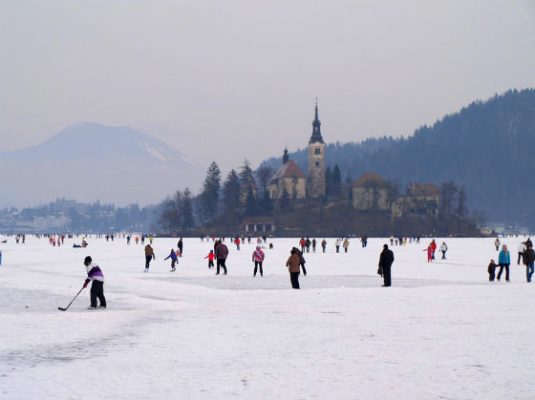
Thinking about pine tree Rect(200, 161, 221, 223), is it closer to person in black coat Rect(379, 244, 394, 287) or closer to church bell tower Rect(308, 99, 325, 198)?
church bell tower Rect(308, 99, 325, 198)

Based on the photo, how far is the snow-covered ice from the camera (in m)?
8.43

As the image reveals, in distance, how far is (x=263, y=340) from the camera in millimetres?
11680

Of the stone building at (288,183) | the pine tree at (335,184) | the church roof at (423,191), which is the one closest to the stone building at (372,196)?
the pine tree at (335,184)

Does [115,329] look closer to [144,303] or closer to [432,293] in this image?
[144,303]

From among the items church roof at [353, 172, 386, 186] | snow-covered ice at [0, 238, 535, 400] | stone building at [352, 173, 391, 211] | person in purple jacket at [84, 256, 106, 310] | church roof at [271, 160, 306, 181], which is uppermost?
church roof at [271, 160, 306, 181]

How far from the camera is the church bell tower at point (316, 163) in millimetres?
168750

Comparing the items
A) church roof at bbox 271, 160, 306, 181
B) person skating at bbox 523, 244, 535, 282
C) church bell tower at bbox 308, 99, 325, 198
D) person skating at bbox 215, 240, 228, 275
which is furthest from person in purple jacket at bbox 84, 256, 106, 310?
church roof at bbox 271, 160, 306, 181

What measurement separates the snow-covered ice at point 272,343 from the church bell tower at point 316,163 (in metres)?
147

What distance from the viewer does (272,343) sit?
11.4 meters

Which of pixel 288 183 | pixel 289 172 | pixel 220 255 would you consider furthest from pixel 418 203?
pixel 220 255

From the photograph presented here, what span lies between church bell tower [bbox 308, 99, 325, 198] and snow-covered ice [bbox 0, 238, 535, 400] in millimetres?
A: 147358

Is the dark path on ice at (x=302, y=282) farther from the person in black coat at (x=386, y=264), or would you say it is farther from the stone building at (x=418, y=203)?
the stone building at (x=418, y=203)

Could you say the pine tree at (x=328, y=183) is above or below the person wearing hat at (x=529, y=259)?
above

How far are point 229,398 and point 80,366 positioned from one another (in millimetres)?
2617
